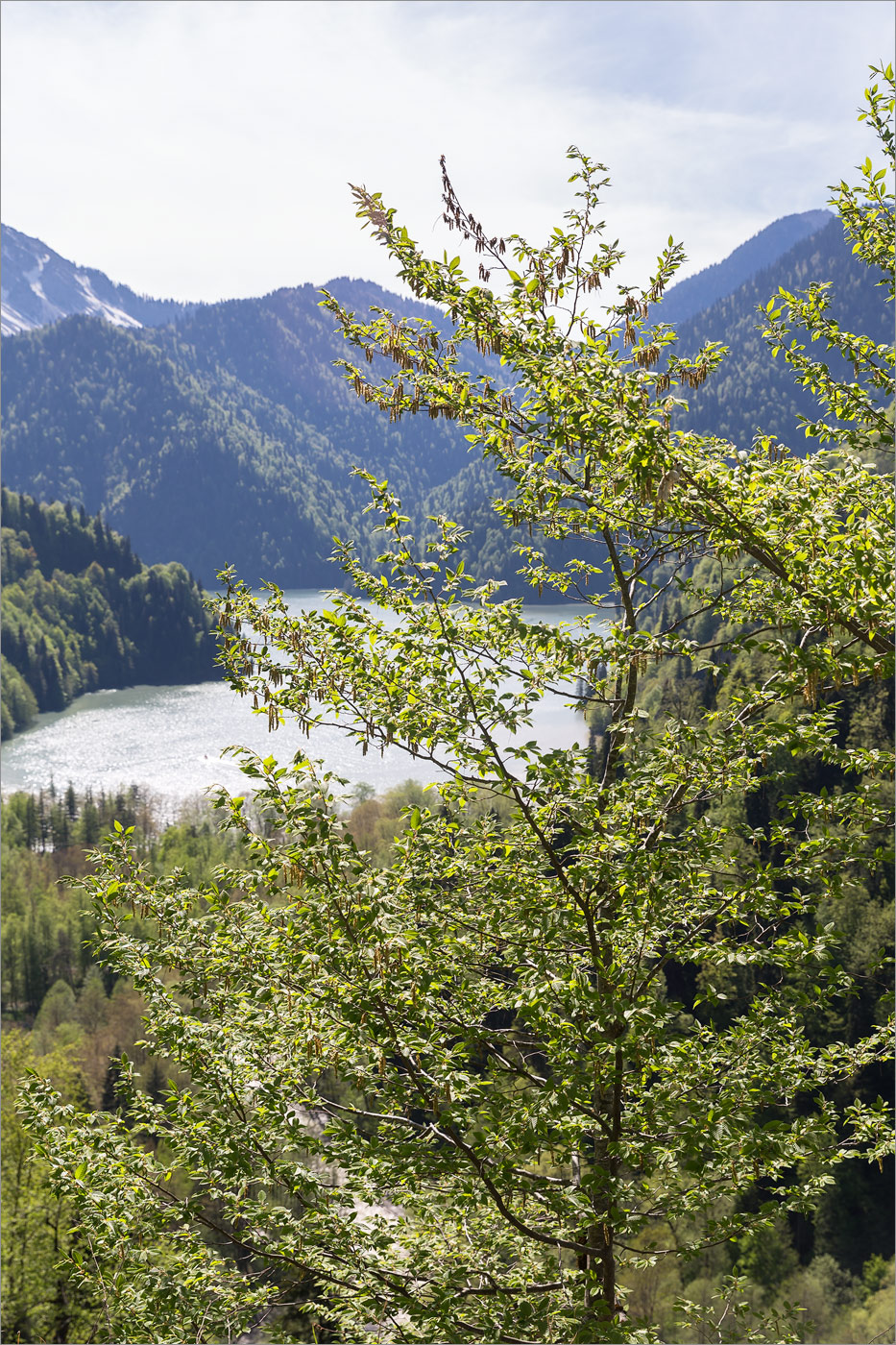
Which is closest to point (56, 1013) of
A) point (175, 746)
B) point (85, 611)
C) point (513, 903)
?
point (513, 903)

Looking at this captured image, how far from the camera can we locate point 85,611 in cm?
15550

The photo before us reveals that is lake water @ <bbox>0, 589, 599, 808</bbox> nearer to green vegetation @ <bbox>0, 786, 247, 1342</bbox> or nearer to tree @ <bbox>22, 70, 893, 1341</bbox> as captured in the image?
green vegetation @ <bbox>0, 786, 247, 1342</bbox>

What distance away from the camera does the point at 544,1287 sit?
598 centimetres

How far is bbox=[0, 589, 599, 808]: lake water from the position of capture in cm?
7150

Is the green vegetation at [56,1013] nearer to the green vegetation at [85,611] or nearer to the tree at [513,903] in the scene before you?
the tree at [513,903]

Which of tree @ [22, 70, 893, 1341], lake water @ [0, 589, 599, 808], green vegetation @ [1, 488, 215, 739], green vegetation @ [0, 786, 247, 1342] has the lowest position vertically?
green vegetation @ [0, 786, 247, 1342]

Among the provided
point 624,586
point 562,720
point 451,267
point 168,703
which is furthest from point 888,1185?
point 168,703

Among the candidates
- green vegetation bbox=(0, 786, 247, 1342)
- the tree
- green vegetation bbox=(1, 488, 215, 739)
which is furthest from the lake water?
the tree

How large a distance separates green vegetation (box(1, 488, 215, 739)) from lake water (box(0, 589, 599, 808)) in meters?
13.7

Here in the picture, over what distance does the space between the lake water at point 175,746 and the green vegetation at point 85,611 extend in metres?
13.7

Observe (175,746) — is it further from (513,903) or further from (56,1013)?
(513,903)

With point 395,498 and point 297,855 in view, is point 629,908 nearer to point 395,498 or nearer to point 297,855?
point 297,855

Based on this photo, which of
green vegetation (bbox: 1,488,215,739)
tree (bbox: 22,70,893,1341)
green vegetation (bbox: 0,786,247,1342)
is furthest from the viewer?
green vegetation (bbox: 1,488,215,739)

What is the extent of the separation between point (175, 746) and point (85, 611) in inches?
2973
